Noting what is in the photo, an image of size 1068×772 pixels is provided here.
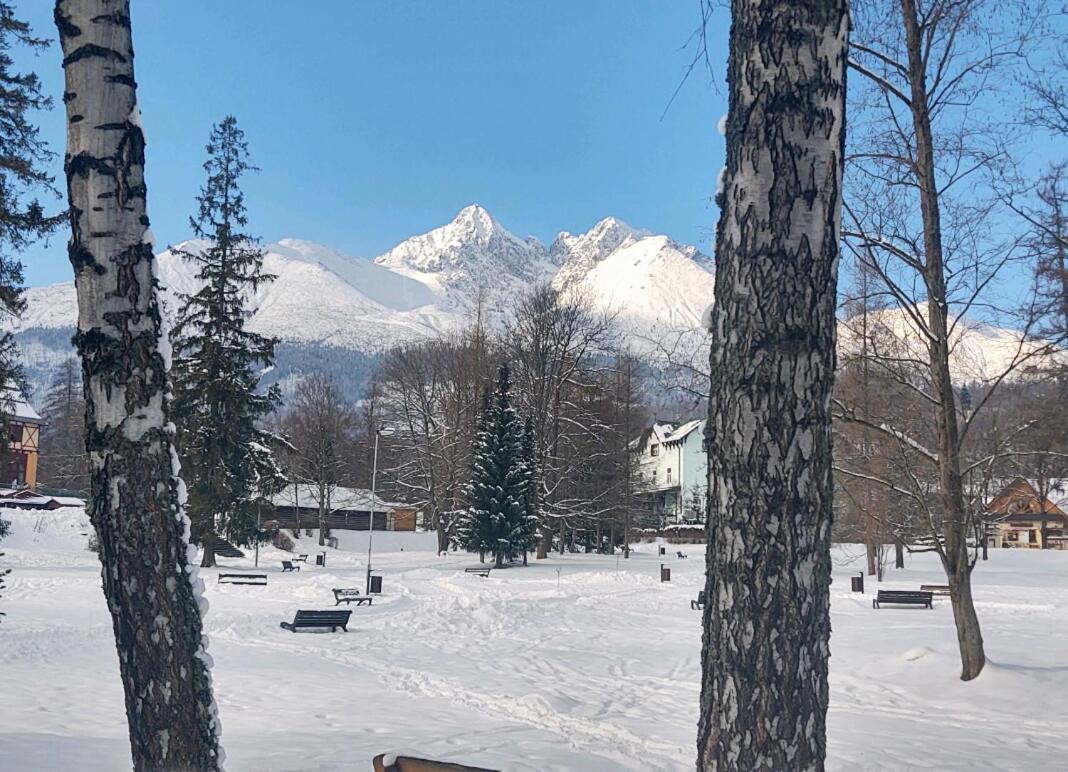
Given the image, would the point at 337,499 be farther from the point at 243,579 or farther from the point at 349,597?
the point at 349,597

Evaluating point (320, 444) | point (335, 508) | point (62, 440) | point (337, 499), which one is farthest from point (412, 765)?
point (62, 440)

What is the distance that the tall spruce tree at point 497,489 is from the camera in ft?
131

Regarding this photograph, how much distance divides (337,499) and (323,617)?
45.0 meters

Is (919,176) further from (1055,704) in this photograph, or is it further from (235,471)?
(235,471)

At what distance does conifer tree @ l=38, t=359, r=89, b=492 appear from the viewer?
69.2 metres

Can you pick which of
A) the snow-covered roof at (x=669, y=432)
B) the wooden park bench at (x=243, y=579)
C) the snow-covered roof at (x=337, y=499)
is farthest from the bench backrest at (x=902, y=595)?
the snow-covered roof at (x=337, y=499)

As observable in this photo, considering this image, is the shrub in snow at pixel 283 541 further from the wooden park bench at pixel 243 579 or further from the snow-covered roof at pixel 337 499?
the wooden park bench at pixel 243 579

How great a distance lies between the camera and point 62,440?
79.2 m

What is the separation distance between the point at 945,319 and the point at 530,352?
110 feet

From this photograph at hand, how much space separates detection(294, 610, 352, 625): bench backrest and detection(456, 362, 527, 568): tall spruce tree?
2089cm

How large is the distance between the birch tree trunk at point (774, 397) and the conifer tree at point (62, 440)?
69.0 metres

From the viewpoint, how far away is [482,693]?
12.2 meters

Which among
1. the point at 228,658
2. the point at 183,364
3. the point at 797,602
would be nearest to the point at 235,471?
the point at 183,364

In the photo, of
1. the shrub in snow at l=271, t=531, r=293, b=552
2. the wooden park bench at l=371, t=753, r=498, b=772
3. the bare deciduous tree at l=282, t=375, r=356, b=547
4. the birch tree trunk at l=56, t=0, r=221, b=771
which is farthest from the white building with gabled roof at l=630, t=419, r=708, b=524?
the birch tree trunk at l=56, t=0, r=221, b=771
